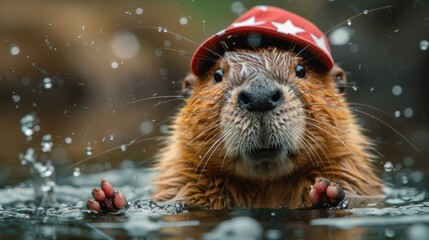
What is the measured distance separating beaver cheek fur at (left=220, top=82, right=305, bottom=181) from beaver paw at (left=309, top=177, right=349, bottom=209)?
0.27 metres

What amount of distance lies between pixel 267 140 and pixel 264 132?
1.8 inches

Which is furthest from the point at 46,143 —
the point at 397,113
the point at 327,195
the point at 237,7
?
the point at 327,195

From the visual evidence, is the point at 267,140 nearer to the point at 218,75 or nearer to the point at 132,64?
the point at 218,75

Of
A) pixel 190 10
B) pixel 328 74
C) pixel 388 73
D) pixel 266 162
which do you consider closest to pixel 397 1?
pixel 388 73

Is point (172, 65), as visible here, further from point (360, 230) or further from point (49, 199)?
point (360, 230)

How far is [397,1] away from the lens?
32.3 feet

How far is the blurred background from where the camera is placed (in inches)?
345

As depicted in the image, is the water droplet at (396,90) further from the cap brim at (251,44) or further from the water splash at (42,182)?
the cap brim at (251,44)

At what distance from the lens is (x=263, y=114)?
3.29m

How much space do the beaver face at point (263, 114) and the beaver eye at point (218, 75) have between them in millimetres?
63

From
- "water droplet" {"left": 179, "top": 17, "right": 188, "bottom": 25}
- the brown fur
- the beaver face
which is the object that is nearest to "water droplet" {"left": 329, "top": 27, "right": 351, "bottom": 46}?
"water droplet" {"left": 179, "top": 17, "right": 188, "bottom": 25}

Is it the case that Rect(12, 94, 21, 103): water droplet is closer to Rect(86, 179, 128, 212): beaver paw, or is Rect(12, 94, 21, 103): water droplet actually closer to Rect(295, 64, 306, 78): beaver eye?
Rect(295, 64, 306, 78): beaver eye

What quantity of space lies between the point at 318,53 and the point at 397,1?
6.39m

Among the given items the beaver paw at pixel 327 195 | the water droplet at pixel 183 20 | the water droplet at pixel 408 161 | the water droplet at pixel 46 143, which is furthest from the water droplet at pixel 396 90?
the beaver paw at pixel 327 195
